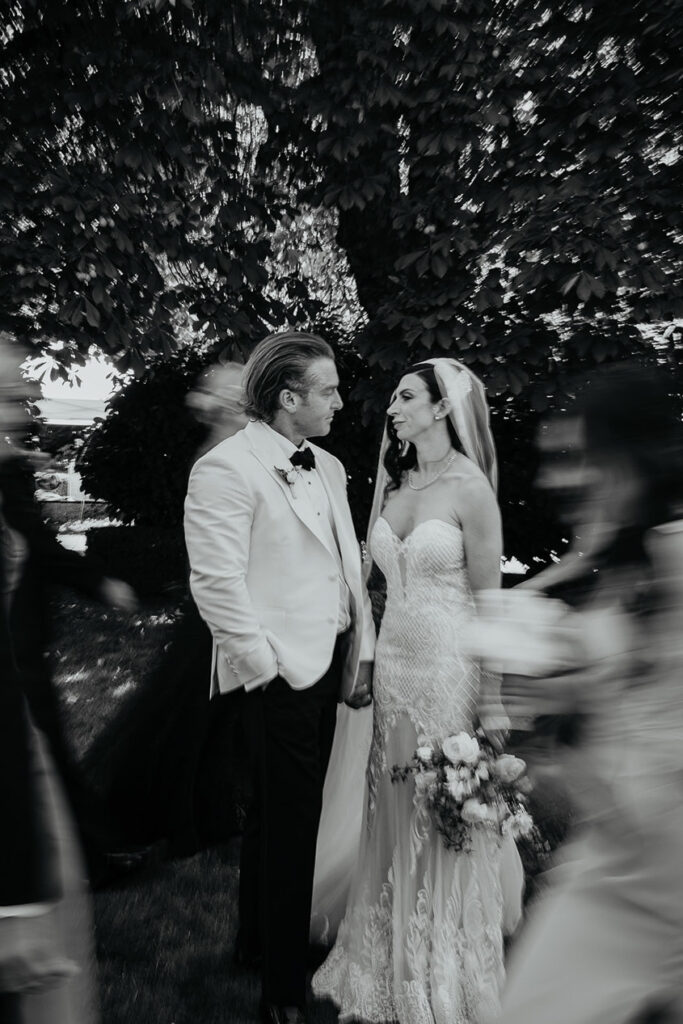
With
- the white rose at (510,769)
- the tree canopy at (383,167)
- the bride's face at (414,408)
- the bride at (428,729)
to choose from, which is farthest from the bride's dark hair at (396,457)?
the tree canopy at (383,167)

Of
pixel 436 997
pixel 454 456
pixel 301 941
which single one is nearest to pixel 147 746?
pixel 301 941

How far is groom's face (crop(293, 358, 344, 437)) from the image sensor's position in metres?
3.01

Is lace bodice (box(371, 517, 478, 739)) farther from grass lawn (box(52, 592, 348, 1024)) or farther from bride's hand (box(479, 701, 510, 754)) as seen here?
grass lawn (box(52, 592, 348, 1024))

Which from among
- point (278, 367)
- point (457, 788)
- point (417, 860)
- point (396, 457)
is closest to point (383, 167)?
point (396, 457)

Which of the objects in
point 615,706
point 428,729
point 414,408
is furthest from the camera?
point 414,408

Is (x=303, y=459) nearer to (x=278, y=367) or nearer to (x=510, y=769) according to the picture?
(x=278, y=367)

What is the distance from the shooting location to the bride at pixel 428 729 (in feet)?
9.75

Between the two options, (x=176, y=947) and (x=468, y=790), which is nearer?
(x=468, y=790)

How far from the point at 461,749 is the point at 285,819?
2.25 feet

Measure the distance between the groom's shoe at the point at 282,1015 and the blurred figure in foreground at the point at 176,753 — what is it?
4.57 ft

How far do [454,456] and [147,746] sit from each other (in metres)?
2.10

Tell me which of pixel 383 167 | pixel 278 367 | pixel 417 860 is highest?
pixel 383 167

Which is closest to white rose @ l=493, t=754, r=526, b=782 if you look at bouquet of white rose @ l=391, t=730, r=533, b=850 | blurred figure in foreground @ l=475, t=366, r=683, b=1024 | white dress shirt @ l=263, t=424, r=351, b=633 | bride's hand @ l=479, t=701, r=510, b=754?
bouquet of white rose @ l=391, t=730, r=533, b=850

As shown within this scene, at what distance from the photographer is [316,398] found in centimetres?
303
